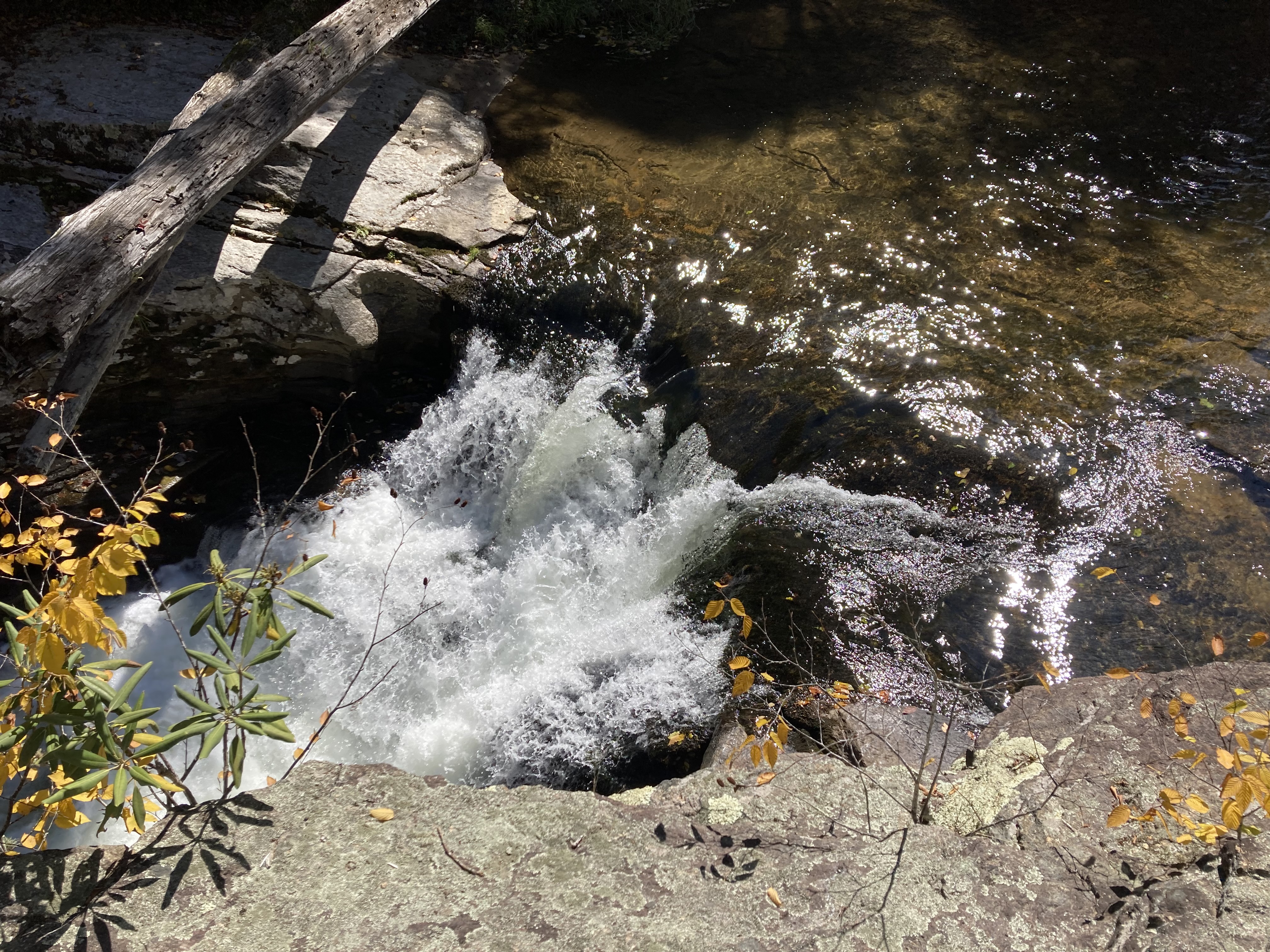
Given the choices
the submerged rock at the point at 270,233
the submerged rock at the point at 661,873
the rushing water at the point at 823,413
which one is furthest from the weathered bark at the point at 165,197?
the submerged rock at the point at 661,873

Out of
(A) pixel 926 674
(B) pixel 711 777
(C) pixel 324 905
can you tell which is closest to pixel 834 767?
(B) pixel 711 777

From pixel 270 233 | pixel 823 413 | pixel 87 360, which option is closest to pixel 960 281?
pixel 823 413

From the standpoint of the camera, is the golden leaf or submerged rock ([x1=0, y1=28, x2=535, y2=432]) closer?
the golden leaf

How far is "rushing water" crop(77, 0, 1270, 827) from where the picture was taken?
12.1 feet

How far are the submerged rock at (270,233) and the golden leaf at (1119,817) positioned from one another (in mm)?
4392

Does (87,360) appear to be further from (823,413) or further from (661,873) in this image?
(823,413)

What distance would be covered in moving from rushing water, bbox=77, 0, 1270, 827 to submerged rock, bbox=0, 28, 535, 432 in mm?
483

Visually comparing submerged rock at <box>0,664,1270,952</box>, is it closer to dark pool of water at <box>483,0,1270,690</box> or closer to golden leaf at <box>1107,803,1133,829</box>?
golden leaf at <box>1107,803,1133,829</box>

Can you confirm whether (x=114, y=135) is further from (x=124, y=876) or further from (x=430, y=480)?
(x=124, y=876)

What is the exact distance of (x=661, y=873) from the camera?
2268 millimetres

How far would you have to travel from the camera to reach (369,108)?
19.2 feet

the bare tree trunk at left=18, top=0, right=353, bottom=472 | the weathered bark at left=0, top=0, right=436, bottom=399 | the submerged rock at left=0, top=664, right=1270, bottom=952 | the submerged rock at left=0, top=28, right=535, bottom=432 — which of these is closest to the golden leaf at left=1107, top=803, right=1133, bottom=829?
the submerged rock at left=0, top=664, right=1270, bottom=952

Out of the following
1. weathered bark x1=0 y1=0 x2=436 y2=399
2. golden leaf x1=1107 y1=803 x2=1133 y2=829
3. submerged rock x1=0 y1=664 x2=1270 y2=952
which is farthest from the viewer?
weathered bark x1=0 y1=0 x2=436 y2=399

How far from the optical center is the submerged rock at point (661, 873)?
2068 millimetres
